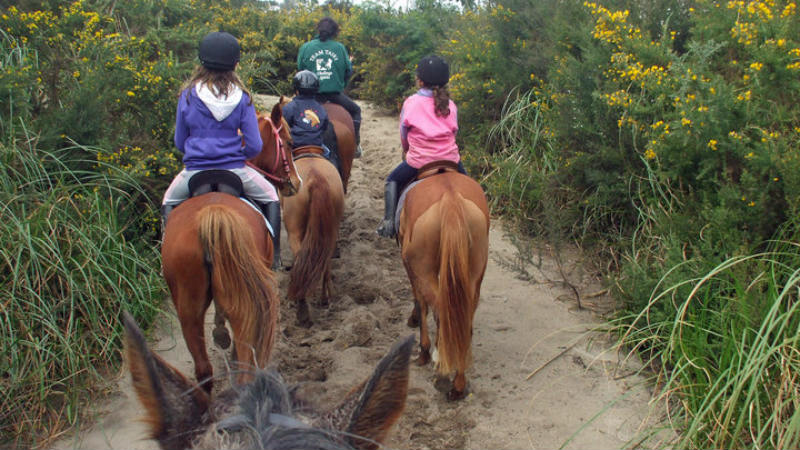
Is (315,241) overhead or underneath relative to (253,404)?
underneath

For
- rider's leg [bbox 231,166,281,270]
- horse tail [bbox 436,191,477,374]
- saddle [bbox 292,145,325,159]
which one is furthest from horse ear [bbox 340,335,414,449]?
saddle [bbox 292,145,325,159]

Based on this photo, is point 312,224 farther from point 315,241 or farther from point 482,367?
point 482,367

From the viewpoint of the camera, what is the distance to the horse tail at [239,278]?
3.70 meters

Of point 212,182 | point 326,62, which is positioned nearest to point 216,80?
point 212,182

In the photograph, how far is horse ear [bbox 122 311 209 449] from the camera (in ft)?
5.19

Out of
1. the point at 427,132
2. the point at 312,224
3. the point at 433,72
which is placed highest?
the point at 433,72

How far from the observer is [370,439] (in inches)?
62.1

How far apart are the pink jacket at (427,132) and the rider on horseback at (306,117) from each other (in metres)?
1.45

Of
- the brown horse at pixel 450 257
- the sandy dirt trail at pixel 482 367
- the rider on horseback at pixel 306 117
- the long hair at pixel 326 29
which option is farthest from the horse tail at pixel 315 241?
the long hair at pixel 326 29

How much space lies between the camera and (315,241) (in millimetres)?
5727

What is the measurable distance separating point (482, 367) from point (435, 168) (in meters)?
1.71

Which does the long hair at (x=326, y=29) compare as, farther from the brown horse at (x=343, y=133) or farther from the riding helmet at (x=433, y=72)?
the riding helmet at (x=433, y=72)

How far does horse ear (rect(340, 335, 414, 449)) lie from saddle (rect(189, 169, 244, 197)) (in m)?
2.91

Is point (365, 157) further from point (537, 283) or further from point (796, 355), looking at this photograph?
point (796, 355)
